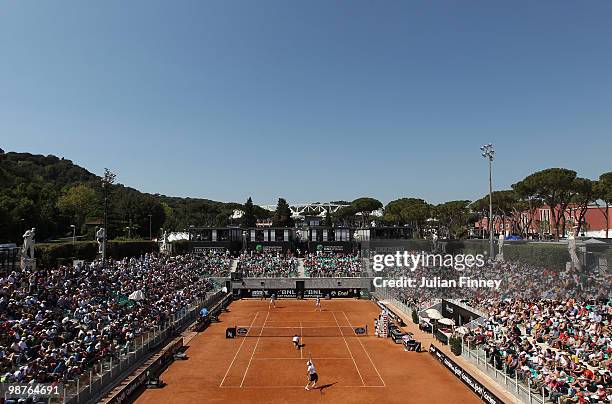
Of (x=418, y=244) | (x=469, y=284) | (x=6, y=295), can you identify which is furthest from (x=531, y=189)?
(x=6, y=295)

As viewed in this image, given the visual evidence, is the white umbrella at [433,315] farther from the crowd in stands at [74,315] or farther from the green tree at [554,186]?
the green tree at [554,186]

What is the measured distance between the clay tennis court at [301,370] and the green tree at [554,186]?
37.5 metres

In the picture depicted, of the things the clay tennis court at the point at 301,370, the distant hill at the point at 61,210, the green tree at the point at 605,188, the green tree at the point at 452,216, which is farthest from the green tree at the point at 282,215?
the clay tennis court at the point at 301,370

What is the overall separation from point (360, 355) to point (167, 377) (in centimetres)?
1254

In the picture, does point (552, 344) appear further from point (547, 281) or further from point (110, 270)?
point (110, 270)

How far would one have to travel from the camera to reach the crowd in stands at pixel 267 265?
199ft

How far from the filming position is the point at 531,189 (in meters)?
66.1

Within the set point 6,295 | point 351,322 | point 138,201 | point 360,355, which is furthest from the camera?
point 138,201

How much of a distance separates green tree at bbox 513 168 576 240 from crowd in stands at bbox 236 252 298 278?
35.0 metres

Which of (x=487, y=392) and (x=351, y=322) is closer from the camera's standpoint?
(x=487, y=392)

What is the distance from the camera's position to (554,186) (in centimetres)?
6244

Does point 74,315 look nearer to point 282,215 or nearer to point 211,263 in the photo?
point 211,263

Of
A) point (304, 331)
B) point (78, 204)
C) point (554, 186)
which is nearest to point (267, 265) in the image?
point (304, 331)

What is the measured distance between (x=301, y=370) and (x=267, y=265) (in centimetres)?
Answer: 3701
